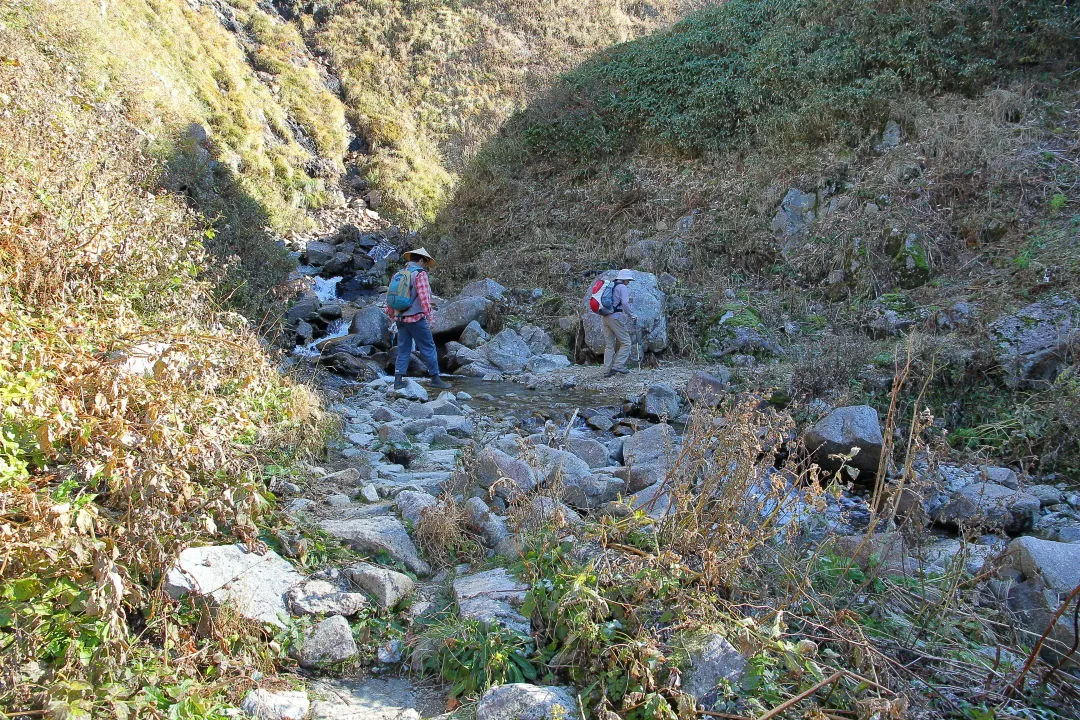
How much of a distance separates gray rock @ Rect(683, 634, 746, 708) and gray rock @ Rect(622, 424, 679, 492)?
167 cm

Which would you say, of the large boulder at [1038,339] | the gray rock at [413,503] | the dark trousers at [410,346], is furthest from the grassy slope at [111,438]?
the large boulder at [1038,339]

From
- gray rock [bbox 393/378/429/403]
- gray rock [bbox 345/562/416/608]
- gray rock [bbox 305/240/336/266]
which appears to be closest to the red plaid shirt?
gray rock [bbox 393/378/429/403]

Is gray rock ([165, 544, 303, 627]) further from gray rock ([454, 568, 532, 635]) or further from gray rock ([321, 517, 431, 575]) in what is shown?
gray rock ([454, 568, 532, 635])

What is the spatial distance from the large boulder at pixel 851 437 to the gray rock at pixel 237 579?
428 centimetres

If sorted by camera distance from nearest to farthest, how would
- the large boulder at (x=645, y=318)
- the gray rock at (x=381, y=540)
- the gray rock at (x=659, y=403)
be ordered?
1. the gray rock at (x=381, y=540)
2. the gray rock at (x=659, y=403)
3. the large boulder at (x=645, y=318)

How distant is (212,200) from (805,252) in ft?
31.7

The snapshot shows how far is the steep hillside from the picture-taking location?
8.21 metres

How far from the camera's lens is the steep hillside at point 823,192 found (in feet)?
26.9

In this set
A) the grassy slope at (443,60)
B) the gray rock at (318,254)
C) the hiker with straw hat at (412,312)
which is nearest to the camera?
the hiker with straw hat at (412,312)

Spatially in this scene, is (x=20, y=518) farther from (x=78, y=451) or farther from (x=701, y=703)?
(x=701, y=703)

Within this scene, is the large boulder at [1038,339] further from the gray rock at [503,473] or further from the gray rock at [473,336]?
the gray rock at [473,336]

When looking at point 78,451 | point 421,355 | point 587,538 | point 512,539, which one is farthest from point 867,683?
point 421,355

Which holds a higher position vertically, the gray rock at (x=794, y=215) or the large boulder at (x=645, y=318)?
Result: the gray rock at (x=794, y=215)

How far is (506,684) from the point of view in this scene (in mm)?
2752
